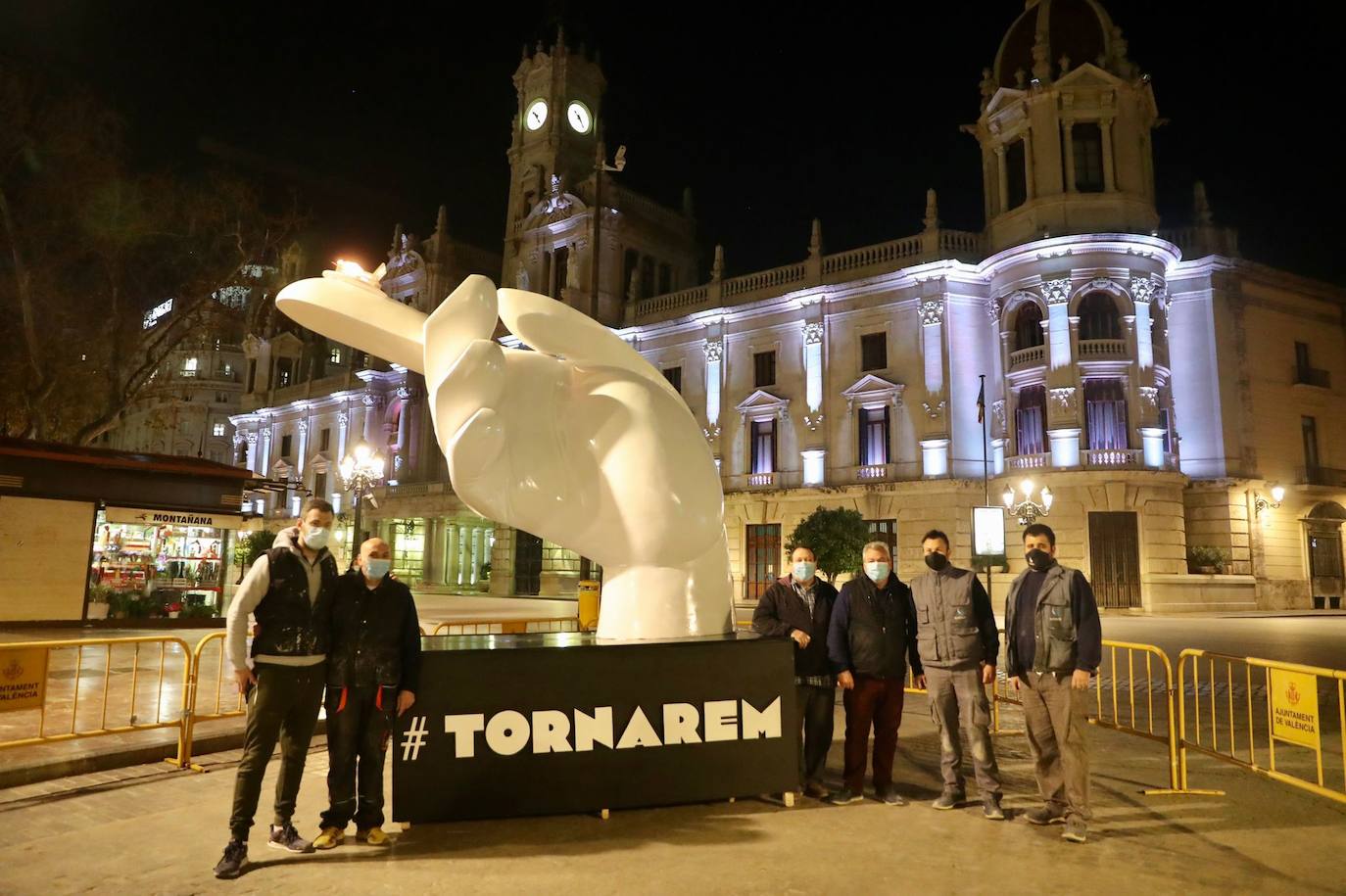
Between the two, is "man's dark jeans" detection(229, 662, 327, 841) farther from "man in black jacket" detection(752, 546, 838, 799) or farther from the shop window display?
the shop window display

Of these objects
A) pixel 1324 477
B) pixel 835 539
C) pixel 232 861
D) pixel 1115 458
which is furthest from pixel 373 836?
pixel 1324 477

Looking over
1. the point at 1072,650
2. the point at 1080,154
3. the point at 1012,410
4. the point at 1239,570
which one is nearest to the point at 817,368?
the point at 1012,410

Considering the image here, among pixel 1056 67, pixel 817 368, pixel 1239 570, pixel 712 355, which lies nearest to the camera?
pixel 1239 570

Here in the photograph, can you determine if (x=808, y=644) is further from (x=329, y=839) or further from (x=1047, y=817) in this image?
A: (x=329, y=839)

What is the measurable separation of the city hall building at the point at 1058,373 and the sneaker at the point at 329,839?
23.4 m

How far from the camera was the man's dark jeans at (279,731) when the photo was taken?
4352mm

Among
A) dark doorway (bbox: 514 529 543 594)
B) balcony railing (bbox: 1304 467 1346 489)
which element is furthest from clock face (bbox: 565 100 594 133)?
balcony railing (bbox: 1304 467 1346 489)

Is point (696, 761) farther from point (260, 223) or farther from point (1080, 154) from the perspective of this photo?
point (1080, 154)

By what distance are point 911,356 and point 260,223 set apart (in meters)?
20.1

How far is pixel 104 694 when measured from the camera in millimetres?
7980

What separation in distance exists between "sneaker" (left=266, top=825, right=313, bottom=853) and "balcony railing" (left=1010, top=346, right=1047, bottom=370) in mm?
25427

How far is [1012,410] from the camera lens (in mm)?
26469

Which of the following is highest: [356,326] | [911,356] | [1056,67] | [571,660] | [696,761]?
[1056,67]

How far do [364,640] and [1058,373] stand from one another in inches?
970
